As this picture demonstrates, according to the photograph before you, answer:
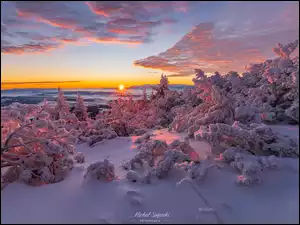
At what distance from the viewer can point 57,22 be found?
3.21 m

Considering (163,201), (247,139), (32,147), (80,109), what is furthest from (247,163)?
(80,109)

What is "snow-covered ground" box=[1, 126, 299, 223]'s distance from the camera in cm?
248

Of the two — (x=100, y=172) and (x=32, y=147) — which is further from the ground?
(x=32, y=147)

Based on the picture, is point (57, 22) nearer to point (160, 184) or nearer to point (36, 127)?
point (36, 127)

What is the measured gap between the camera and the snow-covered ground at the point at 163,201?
2.48 metres

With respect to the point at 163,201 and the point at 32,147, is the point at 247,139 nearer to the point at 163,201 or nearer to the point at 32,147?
the point at 163,201

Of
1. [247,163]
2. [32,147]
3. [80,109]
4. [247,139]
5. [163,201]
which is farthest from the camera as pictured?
[80,109]

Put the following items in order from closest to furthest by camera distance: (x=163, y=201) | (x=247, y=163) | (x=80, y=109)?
(x=163, y=201), (x=247, y=163), (x=80, y=109)

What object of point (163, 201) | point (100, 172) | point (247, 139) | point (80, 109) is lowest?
point (80, 109)

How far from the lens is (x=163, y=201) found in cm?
277

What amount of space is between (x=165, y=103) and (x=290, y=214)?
8.25 m

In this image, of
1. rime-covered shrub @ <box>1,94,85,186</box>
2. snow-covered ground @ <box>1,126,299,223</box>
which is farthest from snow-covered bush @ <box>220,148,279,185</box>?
rime-covered shrub @ <box>1,94,85,186</box>

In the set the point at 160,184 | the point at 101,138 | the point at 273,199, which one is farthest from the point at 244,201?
the point at 101,138

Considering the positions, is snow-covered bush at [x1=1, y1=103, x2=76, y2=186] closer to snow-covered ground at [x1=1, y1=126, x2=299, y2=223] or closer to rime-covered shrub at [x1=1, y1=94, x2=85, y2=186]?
rime-covered shrub at [x1=1, y1=94, x2=85, y2=186]
